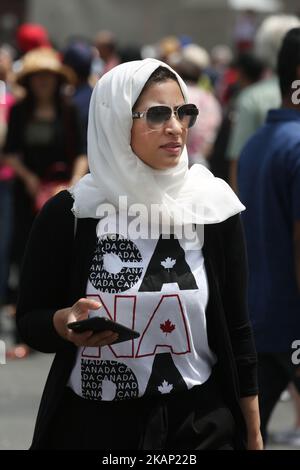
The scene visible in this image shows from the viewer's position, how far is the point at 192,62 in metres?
9.52

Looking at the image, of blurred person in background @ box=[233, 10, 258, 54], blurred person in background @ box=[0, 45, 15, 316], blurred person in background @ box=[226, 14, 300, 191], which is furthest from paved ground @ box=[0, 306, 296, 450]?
blurred person in background @ box=[233, 10, 258, 54]

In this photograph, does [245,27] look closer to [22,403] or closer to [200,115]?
[200,115]

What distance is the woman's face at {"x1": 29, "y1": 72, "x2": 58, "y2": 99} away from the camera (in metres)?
8.75

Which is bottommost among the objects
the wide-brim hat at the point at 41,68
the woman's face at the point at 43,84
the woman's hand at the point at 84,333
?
the woman's hand at the point at 84,333

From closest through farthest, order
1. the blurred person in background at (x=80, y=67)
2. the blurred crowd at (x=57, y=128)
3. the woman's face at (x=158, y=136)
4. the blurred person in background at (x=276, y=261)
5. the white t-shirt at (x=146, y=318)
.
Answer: the white t-shirt at (x=146, y=318) < the woman's face at (x=158, y=136) < the blurred person in background at (x=276, y=261) < the blurred crowd at (x=57, y=128) < the blurred person in background at (x=80, y=67)

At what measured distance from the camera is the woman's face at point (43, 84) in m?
8.75

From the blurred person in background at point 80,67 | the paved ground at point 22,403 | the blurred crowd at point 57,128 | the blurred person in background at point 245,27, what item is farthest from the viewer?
the blurred person in background at point 245,27

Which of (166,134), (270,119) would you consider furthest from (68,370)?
(270,119)

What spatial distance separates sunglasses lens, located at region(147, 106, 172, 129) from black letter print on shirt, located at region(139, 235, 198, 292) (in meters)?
0.32

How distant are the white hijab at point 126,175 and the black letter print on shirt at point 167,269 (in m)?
0.08

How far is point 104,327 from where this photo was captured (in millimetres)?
3348

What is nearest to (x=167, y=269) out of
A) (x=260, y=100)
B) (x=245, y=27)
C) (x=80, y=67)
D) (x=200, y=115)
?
(x=260, y=100)

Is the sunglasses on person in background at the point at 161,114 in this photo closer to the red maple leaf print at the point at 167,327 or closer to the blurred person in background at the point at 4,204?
the red maple leaf print at the point at 167,327

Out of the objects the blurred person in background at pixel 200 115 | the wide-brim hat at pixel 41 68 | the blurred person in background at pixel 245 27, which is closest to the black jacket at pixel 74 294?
the blurred person in background at pixel 200 115
